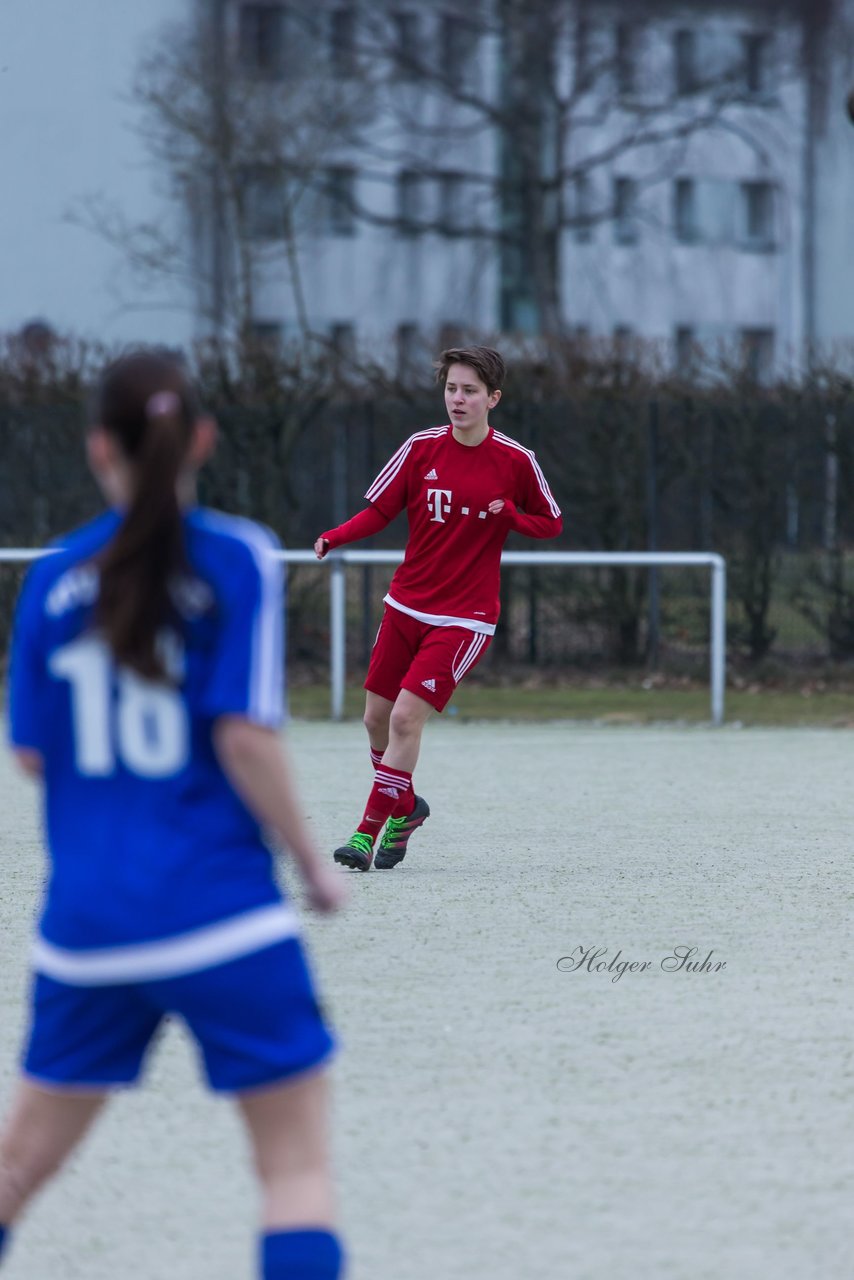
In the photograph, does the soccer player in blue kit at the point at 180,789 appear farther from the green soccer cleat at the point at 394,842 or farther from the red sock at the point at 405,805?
the green soccer cleat at the point at 394,842

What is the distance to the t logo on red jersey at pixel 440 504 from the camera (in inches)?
334

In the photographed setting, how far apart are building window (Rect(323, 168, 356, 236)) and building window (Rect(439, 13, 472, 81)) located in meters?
2.60

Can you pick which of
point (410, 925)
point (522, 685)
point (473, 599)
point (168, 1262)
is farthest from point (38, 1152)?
point (522, 685)

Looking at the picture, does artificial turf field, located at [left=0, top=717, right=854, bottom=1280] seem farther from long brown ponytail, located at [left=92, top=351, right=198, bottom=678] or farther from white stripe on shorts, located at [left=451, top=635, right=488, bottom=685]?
long brown ponytail, located at [left=92, top=351, right=198, bottom=678]

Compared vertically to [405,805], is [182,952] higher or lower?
higher

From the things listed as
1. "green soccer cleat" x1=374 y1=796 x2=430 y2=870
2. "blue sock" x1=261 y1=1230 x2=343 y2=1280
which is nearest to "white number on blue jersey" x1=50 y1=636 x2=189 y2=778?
"blue sock" x1=261 y1=1230 x2=343 y2=1280

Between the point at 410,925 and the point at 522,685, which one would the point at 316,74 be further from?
the point at 410,925

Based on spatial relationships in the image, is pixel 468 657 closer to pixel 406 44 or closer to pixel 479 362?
pixel 479 362

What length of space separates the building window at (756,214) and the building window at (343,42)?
56.9 ft

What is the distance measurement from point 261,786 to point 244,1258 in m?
1.30

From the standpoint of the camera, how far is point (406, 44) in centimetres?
3606

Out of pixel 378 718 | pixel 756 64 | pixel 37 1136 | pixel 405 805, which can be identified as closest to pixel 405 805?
pixel 405 805

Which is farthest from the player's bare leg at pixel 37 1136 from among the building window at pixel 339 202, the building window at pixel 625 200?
the building window at pixel 625 200

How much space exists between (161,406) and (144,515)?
0.53 ft
